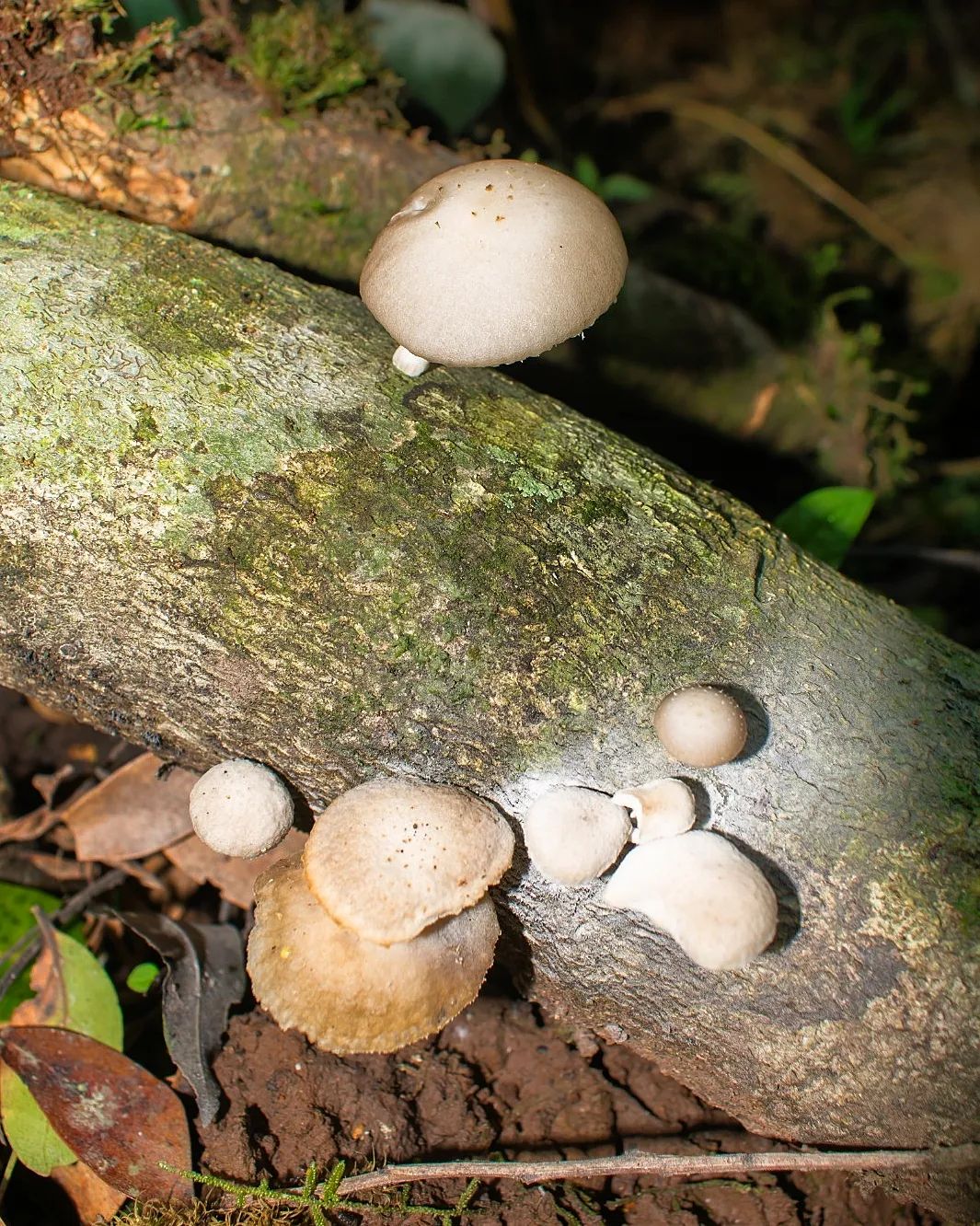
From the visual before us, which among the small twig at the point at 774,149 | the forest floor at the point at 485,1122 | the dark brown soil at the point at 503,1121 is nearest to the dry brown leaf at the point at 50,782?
the forest floor at the point at 485,1122

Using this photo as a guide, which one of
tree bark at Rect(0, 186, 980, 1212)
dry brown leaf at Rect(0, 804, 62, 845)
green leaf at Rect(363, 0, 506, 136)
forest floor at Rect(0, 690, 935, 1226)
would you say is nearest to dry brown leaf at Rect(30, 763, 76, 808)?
dry brown leaf at Rect(0, 804, 62, 845)

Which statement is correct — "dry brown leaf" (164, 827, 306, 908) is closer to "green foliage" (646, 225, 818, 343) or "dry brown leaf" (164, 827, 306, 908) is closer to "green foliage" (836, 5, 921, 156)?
"green foliage" (646, 225, 818, 343)

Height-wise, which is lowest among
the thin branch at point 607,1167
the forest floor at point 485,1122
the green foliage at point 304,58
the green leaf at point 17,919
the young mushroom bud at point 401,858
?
the green leaf at point 17,919

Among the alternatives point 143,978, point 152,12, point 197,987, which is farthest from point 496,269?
point 143,978

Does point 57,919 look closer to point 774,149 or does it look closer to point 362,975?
point 362,975

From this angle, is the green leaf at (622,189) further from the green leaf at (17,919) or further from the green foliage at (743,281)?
the green leaf at (17,919)

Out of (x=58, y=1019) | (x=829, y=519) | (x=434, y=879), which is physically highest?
(x=829, y=519)
